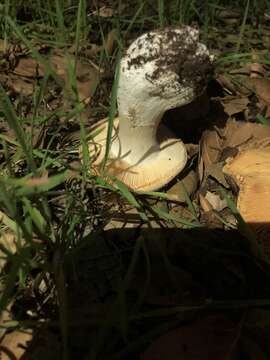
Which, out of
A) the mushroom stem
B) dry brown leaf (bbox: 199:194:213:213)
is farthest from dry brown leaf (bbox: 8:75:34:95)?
dry brown leaf (bbox: 199:194:213:213)

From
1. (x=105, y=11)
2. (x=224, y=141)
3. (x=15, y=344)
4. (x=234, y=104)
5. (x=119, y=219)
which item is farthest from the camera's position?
(x=105, y=11)

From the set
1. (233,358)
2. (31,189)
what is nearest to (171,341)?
(233,358)

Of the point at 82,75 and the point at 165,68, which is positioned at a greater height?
the point at 165,68

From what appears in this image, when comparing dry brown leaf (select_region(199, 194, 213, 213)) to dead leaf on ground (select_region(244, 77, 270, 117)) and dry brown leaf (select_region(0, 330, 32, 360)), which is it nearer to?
dead leaf on ground (select_region(244, 77, 270, 117))

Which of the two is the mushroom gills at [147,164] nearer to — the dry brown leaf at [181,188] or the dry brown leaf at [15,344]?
the dry brown leaf at [181,188]

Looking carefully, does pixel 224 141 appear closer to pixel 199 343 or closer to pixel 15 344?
pixel 199 343

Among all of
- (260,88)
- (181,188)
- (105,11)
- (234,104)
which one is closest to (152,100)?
(181,188)

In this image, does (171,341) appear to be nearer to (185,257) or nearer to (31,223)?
(185,257)
